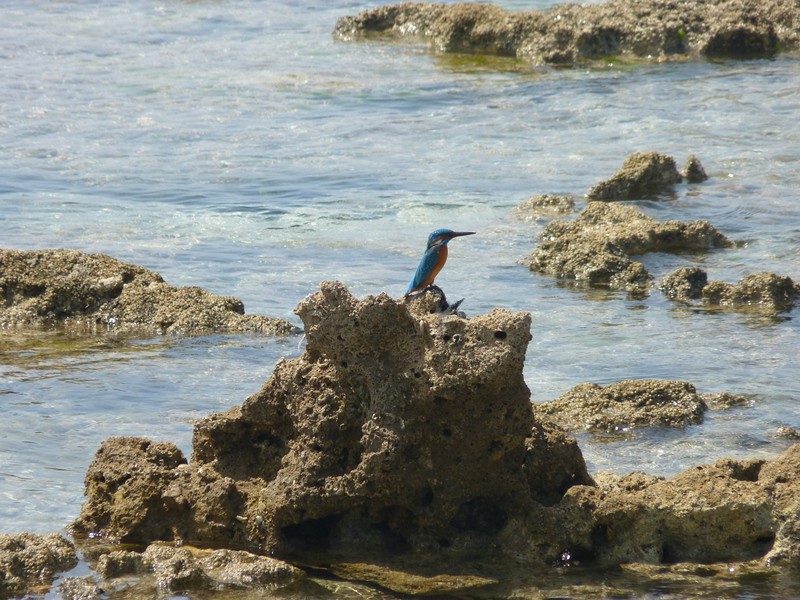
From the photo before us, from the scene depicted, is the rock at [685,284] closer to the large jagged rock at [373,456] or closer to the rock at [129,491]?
the large jagged rock at [373,456]

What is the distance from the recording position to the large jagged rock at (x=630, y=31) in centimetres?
2042

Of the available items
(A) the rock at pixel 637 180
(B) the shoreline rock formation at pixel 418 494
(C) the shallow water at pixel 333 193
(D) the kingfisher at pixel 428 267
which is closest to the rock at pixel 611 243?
(C) the shallow water at pixel 333 193

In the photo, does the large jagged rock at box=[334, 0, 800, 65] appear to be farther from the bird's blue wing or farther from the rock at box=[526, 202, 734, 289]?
the bird's blue wing

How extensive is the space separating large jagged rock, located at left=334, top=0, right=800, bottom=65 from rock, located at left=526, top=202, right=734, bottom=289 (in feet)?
31.1

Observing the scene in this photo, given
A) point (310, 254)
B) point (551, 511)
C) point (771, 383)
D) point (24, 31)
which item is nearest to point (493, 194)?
point (310, 254)

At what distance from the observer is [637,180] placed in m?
13.3

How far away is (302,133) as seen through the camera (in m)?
17.7

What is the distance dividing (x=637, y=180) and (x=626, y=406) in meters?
6.38

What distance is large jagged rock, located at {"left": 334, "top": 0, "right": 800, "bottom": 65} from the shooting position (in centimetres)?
2042

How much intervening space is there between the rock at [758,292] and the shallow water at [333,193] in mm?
326

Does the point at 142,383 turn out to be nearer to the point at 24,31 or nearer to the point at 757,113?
the point at 757,113

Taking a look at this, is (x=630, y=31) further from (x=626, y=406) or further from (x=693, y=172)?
(x=626, y=406)

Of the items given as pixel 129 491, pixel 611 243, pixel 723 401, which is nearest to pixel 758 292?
pixel 611 243

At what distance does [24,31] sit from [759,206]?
1760cm
